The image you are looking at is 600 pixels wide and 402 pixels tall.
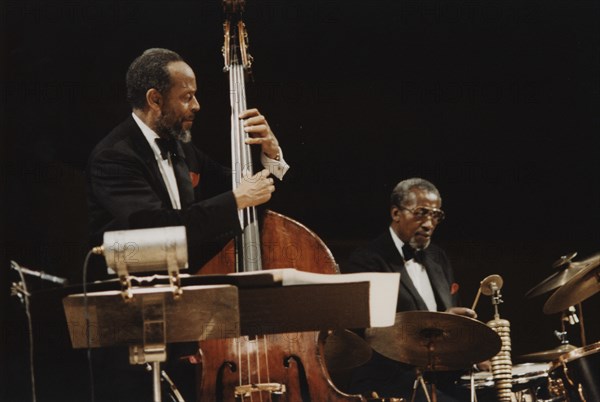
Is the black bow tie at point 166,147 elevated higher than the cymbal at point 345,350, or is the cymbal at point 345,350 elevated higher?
the black bow tie at point 166,147

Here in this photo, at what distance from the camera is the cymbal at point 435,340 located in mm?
3168

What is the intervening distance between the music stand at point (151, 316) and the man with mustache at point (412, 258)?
76.8 inches

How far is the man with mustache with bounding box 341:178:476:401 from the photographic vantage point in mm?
3814

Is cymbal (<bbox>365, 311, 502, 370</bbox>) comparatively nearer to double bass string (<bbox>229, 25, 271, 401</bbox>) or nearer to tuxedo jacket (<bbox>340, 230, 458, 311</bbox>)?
tuxedo jacket (<bbox>340, 230, 458, 311</bbox>)

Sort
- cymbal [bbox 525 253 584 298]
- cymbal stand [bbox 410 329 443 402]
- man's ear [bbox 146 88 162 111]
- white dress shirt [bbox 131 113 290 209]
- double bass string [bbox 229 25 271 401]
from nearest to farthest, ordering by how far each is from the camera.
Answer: double bass string [bbox 229 25 271 401], white dress shirt [bbox 131 113 290 209], man's ear [bbox 146 88 162 111], cymbal stand [bbox 410 329 443 402], cymbal [bbox 525 253 584 298]

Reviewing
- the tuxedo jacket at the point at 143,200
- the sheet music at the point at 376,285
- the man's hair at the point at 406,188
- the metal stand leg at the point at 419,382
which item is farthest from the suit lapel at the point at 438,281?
the sheet music at the point at 376,285

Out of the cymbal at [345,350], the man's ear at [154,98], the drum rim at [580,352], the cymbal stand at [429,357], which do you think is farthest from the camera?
the cymbal stand at [429,357]

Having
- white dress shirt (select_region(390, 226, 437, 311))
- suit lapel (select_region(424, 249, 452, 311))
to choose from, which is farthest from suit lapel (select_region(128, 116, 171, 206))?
suit lapel (select_region(424, 249, 452, 311))

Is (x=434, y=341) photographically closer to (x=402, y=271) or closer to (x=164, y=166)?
(x=402, y=271)

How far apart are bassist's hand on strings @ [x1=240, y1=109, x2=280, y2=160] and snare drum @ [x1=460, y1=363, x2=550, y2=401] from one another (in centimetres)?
143

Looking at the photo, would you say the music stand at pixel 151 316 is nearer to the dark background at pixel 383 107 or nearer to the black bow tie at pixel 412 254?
the dark background at pixel 383 107

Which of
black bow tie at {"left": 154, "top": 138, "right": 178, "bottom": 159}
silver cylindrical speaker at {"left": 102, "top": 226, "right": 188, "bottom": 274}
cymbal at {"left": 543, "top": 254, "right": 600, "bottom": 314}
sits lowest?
silver cylindrical speaker at {"left": 102, "top": 226, "right": 188, "bottom": 274}

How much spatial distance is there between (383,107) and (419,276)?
0.97 meters

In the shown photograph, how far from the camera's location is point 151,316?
1855 mm
